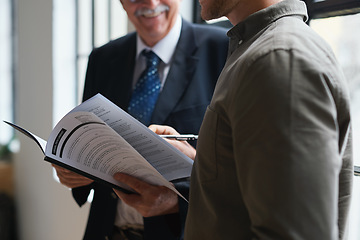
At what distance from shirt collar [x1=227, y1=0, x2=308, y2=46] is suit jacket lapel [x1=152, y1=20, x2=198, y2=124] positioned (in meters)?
0.52

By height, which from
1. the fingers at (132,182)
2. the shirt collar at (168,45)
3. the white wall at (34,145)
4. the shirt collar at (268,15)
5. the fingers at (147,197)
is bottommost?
the white wall at (34,145)

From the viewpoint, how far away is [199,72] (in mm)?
1151

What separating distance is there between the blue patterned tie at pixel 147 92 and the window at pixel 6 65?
307 cm

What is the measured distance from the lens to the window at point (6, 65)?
3.88 m

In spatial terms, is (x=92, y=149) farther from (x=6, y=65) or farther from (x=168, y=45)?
(x=6, y=65)

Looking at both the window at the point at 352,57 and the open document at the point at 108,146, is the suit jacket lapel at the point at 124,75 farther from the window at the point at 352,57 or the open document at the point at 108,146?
the window at the point at 352,57

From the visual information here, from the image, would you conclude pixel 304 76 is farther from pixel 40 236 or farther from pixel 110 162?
pixel 40 236

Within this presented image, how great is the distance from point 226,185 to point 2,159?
3.75m

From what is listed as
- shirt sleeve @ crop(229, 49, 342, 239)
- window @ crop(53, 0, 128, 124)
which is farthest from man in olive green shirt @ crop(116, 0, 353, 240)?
window @ crop(53, 0, 128, 124)

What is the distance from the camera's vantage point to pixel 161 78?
1.23 m

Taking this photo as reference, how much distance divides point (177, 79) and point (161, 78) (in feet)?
0.30

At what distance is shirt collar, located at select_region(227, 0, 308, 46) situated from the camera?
1.93ft

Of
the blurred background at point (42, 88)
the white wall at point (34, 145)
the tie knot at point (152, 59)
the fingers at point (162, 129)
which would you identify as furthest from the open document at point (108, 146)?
the white wall at point (34, 145)

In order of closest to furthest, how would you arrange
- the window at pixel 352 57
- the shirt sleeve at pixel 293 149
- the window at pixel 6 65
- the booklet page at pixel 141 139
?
the shirt sleeve at pixel 293 149
the booklet page at pixel 141 139
the window at pixel 352 57
the window at pixel 6 65
